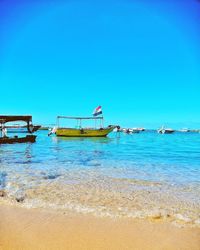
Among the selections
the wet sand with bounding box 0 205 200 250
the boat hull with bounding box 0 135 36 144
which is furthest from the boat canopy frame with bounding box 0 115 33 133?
the wet sand with bounding box 0 205 200 250

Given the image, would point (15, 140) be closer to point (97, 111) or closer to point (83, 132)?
point (97, 111)

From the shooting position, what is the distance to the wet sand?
2.75m

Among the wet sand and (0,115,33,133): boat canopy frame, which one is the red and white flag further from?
the wet sand

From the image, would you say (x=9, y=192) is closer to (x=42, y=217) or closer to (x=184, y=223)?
(x=42, y=217)

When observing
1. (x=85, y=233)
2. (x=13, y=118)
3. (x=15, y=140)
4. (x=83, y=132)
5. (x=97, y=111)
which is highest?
(x=97, y=111)

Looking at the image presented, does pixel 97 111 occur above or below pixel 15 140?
above

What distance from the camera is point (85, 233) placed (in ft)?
10.2

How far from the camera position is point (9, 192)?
5.20 meters

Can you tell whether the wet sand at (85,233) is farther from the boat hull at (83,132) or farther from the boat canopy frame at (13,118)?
the boat hull at (83,132)

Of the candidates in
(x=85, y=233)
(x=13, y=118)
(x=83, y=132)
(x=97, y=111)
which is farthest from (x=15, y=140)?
(x=85, y=233)

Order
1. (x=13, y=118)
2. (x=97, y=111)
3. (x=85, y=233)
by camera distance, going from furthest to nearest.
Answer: (x=97, y=111), (x=13, y=118), (x=85, y=233)

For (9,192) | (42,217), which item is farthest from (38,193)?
(42,217)

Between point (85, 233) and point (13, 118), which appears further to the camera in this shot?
point (13, 118)

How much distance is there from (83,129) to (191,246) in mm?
36228
